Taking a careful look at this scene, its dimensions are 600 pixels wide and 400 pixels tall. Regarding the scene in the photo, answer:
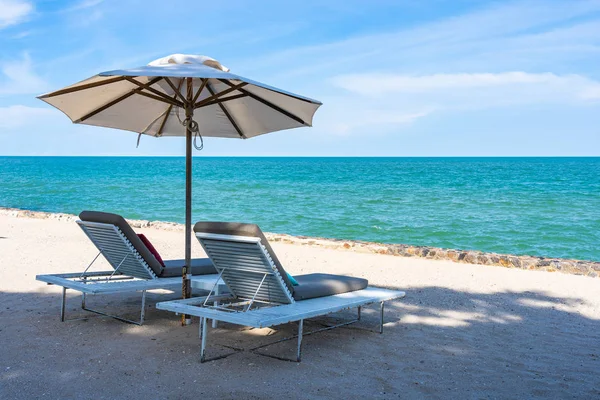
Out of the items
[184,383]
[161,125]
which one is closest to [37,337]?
[184,383]

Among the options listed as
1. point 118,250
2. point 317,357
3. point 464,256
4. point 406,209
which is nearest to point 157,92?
point 118,250

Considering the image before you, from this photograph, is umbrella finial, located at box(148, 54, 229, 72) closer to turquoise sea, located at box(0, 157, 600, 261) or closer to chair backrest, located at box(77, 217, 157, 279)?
chair backrest, located at box(77, 217, 157, 279)

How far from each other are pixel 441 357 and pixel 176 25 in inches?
721

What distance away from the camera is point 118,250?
5.43 meters

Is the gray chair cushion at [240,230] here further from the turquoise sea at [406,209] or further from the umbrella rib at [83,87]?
the turquoise sea at [406,209]

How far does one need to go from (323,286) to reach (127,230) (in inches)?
69.5

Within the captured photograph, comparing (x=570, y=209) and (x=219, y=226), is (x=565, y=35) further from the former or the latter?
(x=219, y=226)

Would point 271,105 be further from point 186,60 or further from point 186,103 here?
point 186,60

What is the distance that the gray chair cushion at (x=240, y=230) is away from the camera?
14.0 feet

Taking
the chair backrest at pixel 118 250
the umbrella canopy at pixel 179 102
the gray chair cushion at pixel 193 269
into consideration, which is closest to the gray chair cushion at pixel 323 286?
the gray chair cushion at pixel 193 269

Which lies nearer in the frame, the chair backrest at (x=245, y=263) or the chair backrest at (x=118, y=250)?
the chair backrest at (x=245, y=263)

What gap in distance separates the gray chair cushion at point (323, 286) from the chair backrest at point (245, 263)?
161 millimetres

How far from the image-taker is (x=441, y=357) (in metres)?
4.48

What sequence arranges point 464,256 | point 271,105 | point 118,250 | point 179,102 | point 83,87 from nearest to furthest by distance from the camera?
point 83,87 → point 179,102 → point 118,250 → point 271,105 → point 464,256
